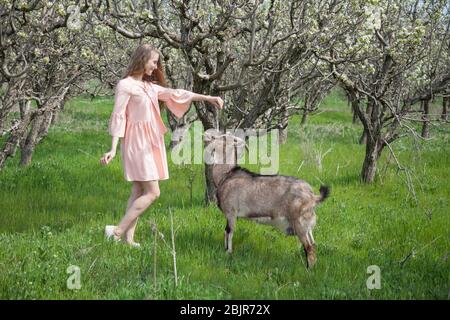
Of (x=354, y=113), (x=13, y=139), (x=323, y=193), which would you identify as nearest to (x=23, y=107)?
(x=13, y=139)

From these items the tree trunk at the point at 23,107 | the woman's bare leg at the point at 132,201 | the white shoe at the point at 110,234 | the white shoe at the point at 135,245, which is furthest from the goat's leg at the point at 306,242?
the tree trunk at the point at 23,107

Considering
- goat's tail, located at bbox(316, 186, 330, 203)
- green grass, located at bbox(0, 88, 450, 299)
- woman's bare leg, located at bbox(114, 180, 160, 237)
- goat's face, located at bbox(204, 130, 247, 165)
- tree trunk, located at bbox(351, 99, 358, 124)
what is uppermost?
tree trunk, located at bbox(351, 99, 358, 124)

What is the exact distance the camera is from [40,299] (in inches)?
206

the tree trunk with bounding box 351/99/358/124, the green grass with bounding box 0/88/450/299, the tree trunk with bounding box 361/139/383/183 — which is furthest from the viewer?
the tree trunk with bounding box 361/139/383/183

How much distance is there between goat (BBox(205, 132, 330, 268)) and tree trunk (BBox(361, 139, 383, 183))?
5.84 meters

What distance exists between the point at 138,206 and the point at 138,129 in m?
1.05

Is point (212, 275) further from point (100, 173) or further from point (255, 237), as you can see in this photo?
point (100, 173)

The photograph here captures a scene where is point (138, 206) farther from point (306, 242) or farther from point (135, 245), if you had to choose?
point (306, 242)

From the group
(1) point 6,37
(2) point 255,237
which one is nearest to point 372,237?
(2) point 255,237

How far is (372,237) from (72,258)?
4481 millimetres

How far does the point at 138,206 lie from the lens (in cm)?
693

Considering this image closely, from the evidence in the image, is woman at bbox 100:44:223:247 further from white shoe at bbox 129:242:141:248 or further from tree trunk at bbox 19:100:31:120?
tree trunk at bbox 19:100:31:120

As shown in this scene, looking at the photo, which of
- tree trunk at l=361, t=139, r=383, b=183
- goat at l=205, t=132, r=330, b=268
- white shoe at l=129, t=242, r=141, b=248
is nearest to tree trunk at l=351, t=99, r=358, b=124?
tree trunk at l=361, t=139, r=383, b=183

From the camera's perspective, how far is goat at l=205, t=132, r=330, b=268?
6266 mm
